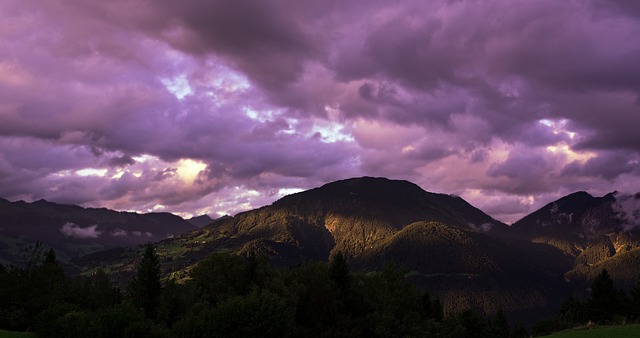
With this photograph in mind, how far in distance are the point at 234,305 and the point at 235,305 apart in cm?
21

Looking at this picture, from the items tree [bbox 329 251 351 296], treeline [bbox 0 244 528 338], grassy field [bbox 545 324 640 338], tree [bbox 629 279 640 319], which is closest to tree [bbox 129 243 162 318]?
treeline [bbox 0 244 528 338]

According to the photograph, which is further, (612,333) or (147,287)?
(147,287)

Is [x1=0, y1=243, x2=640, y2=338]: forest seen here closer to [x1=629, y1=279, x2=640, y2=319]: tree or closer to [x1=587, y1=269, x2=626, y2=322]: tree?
[x1=587, y1=269, x2=626, y2=322]: tree

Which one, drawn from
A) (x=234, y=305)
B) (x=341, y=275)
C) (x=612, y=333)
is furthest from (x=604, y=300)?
(x=234, y=305)

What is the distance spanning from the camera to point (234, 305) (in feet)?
319

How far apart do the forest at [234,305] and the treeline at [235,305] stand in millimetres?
196

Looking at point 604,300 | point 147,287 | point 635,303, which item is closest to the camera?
point 147,287

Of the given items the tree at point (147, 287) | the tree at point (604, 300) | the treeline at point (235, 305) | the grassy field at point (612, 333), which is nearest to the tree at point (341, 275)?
the treeline at point (235, 305)

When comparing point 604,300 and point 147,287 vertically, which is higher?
point 147,287

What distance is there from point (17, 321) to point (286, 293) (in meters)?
61.3

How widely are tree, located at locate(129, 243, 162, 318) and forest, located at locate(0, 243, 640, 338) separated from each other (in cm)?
23

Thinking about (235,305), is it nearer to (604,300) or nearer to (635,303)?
(604,300)

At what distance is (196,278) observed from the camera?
116875 millimetres

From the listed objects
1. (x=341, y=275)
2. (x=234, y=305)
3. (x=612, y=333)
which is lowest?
(x=234, y=305)
